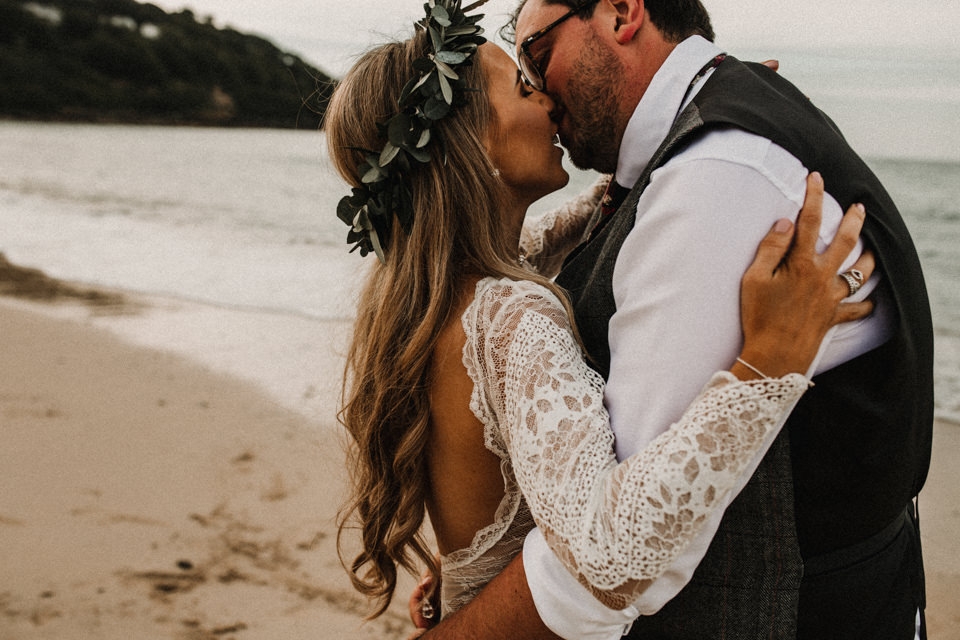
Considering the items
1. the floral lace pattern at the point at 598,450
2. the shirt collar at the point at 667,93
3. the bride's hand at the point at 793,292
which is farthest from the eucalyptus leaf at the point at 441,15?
the bride's hand at the point at 793,292

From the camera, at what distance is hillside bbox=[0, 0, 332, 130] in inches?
1945

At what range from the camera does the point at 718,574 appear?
4.99 feet

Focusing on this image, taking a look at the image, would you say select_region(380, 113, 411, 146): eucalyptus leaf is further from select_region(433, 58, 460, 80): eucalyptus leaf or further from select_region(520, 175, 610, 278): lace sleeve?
select_region(520, 175, 610, 278): lace sleeve

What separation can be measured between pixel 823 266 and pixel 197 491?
4.24 m

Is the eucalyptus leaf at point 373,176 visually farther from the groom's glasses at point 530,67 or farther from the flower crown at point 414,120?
the groom's glasses at point 530,67

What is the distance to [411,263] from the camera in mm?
1919

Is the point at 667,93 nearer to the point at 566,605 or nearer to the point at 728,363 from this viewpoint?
the point at 728,363

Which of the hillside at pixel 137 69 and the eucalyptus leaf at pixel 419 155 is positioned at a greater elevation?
the eucalyptus leaf at pixel 419 155

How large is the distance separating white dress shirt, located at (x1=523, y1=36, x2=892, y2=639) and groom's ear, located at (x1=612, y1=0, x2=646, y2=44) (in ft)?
2.46

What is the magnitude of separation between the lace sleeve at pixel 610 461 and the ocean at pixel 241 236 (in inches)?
43.2

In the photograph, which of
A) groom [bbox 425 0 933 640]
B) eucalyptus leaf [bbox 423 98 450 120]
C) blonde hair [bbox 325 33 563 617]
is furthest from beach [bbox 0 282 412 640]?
eucalyptus leaf [bbox 423 98 450 120]

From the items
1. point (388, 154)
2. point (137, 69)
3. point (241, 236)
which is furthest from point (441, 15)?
point (137, 69)

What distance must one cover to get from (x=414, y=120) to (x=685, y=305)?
95cm

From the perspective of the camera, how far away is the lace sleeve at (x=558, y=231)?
2.98m
